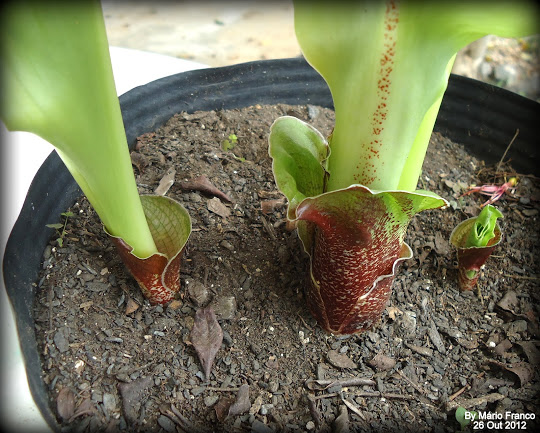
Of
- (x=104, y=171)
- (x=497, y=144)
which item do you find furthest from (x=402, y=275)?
(x=104, y=171)

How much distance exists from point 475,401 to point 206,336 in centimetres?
39

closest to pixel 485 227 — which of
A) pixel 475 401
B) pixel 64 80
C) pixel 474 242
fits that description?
pixel 474 242

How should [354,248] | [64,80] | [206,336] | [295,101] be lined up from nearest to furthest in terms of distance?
[64,80]
[354,248]
[206,336]
[295,101]

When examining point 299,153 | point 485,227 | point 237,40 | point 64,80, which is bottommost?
point 237,40

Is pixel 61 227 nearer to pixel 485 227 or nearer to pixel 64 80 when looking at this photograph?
pixel 64 80

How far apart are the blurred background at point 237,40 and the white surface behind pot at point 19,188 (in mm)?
821

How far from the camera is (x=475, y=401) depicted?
681 mm

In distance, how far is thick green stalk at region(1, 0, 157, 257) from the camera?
384mm

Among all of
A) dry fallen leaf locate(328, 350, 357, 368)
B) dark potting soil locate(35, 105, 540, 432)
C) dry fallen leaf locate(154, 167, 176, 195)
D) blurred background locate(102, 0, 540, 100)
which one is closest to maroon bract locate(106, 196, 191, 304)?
dark potting soil locate(35, 105, 540, 432)

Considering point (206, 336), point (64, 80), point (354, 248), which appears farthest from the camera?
point (206, 336)

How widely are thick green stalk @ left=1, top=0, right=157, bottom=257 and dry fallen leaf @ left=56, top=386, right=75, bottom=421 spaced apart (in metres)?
0.32

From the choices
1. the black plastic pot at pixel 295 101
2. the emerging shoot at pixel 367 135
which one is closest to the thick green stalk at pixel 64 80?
the emerging shoot at pixel 367 135

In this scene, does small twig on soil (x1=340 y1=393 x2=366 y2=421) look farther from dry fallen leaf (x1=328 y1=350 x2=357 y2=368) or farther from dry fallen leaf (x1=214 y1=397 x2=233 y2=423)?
dry fallen leaf (x1=214 y1=397 x2=233 y2=423)

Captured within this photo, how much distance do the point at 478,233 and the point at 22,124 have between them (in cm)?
66
